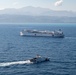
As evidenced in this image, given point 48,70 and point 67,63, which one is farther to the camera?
point 67,63

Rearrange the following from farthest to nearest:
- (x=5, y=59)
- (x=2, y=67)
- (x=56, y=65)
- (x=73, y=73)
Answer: (x=5, y=59) → (x=56, y=65) → (x=2, y=67) → (x=73, y=73)

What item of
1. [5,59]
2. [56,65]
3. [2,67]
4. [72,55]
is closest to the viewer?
[2,67]

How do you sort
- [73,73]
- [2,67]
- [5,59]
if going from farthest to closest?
1. [5,59]
2. [2,67]
3. [73,73]

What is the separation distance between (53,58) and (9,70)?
2567 centimetres

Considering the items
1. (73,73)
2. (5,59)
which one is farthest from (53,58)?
(73,73)

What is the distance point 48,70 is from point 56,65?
7.68m

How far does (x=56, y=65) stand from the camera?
89.4 meters

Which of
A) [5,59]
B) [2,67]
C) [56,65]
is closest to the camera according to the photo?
[2,67]

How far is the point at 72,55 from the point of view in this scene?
358 feet

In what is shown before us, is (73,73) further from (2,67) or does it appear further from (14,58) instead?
(14,58)

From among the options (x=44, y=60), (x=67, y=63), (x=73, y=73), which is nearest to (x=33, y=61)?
(x=44, y=60)

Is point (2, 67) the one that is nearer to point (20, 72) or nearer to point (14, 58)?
point (20, 72)

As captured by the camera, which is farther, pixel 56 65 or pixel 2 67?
pixel 56 65

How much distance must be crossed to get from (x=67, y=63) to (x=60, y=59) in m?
7.51
